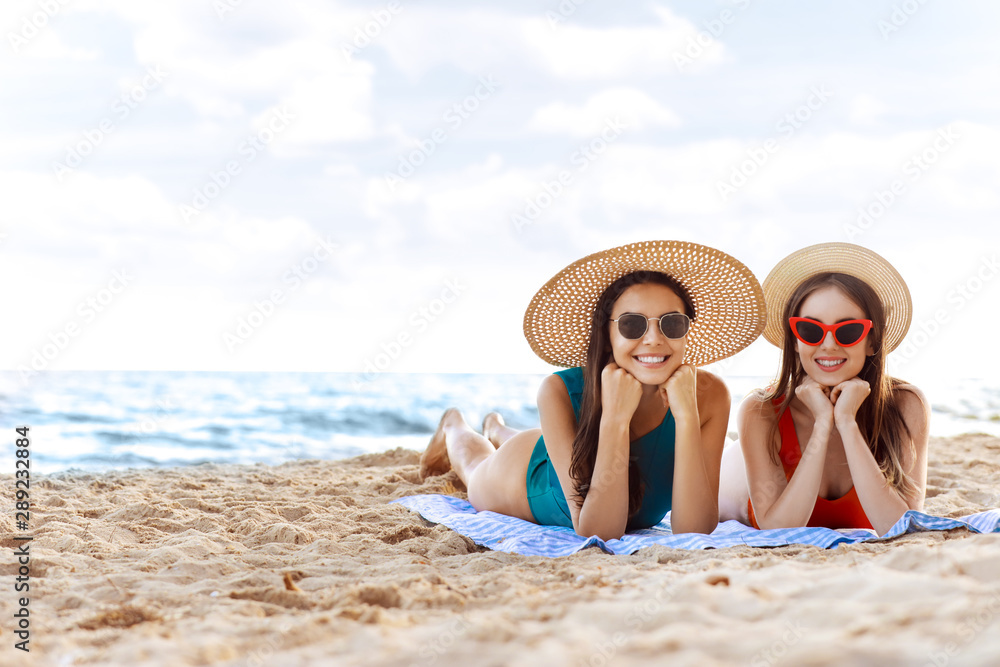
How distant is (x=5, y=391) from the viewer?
72.9ft

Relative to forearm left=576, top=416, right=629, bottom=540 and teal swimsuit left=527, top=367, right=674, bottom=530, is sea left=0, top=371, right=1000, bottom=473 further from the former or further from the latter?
forearm left=576, top=416, right=629, bottom=540

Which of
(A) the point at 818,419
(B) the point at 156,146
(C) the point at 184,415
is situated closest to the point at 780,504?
(A) the point at 818,419

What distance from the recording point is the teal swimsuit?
12.6ft

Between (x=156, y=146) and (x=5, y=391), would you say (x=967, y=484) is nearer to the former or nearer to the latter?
(x=156, y=146)

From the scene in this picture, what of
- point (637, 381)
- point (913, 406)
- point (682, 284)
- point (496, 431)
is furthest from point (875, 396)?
point (496, 431)

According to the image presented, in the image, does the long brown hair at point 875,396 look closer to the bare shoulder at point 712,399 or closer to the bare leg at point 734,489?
the bare shoulder at point 712,399

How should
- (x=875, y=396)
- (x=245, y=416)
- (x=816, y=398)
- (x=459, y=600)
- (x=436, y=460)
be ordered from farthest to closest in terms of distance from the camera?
(x=245, y=416), (x=436, y=460), (x=875, y=396), (x=816, y=398), (x=459, y=600)

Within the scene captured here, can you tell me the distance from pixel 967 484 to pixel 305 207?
17.3 m

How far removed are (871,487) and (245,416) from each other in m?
14.3

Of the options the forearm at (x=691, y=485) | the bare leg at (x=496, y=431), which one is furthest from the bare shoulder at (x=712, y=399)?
the bare leg at (x=496, y=431)

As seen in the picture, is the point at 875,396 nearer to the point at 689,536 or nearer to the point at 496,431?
the point at 689,536

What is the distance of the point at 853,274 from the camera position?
374cm

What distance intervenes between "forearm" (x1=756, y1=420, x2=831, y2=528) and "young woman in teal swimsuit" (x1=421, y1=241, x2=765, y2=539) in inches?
12.4

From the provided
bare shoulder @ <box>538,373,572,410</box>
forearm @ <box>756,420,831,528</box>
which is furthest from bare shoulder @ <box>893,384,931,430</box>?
bare shoulder @ <box>538,373,572,410</box>
